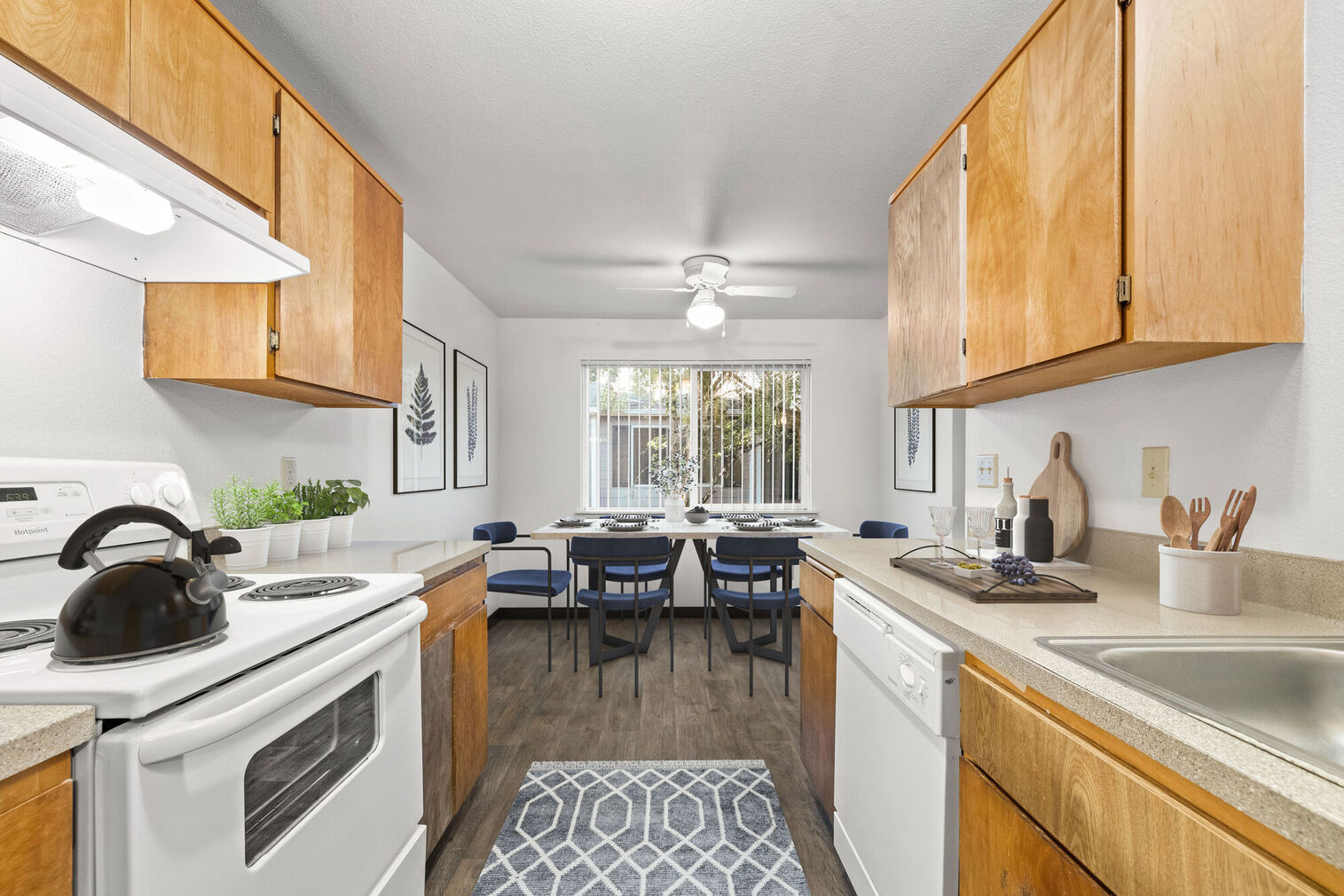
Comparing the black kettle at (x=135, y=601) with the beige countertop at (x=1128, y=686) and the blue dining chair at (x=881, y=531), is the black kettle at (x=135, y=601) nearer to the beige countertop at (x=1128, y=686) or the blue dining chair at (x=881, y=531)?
the beige countertop at (x=1128, y=686)

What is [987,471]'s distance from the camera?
2.19m

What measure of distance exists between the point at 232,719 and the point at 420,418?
2740mm

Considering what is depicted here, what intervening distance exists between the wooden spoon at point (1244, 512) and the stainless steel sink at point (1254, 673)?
24 cm

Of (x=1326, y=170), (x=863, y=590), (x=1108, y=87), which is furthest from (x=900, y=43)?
(x=863, y=590)

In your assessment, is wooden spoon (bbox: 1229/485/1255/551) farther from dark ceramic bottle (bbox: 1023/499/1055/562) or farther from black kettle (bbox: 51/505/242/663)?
black kettle (bbox: 51/505/242/663)

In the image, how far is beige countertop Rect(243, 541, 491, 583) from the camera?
1641 millimetres

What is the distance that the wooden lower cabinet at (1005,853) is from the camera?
0.80 meters

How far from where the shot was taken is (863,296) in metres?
4.23

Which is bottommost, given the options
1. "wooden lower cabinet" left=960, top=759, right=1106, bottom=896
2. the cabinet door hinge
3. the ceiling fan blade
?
"wooden lower cabinet" left=960, top=759, right=1106, bottom=896

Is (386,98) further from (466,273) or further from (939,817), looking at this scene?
(939,817)

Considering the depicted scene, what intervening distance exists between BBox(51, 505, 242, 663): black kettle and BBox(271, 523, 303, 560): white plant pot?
94 centimetres

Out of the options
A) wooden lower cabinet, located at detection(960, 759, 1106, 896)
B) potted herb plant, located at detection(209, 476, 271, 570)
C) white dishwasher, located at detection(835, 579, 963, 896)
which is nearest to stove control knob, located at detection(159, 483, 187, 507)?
potted herb plant, located at detection(209, 476, 271, 570)

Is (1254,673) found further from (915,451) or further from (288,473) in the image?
(915,451)

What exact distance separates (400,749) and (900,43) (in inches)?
88.5
